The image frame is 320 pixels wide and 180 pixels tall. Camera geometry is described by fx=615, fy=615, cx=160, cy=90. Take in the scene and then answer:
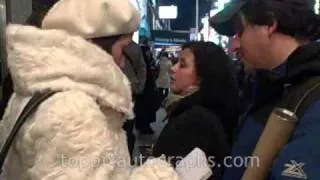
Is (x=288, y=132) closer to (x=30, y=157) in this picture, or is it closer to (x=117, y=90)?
(x=117, y=90)

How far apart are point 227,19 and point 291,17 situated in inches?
10.7

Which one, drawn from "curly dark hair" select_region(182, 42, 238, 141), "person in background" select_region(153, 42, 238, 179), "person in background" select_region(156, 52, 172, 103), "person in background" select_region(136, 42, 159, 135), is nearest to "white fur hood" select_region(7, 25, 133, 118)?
"person in background" select_region(153, 42, 238, 179)

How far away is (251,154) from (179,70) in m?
1.46

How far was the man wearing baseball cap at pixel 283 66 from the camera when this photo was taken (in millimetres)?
1705

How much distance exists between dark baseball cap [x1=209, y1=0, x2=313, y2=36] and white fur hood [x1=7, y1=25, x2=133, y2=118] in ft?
1.51

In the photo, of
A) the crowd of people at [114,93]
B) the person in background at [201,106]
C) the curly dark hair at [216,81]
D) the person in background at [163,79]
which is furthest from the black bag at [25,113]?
the person in background at [163,79]

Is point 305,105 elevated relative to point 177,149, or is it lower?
elevated

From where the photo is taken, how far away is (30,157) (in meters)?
1.90

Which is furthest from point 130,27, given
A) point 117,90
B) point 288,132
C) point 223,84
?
point 223,84

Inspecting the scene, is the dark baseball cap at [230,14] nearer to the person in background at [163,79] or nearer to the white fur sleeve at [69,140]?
the white fur sleeve at [69,140]

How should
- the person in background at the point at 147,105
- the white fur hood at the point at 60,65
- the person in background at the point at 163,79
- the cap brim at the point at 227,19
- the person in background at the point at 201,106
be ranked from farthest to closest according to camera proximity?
the person in background at the point at 163,79 → the person in background at the point at 147,105 → the person in background at the point at 201,106 → the cap brim at the point at 227,19 → the white fur hood at the point at 60,65

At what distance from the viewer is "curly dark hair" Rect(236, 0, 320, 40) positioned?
2.02 m

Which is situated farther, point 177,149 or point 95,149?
point 177,149

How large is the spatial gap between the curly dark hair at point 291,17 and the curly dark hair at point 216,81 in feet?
4.08
